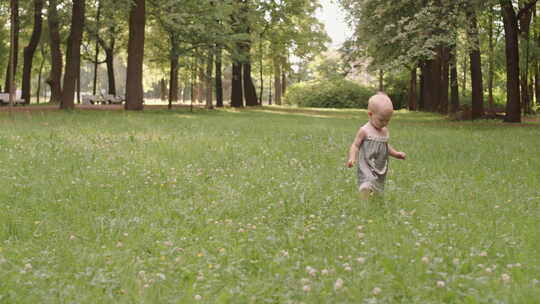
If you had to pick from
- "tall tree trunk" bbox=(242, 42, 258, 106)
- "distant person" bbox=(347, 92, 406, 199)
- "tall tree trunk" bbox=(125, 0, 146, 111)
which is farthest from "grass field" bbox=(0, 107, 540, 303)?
"tall tree trunk" bbox=(242, 42, 258, 106)

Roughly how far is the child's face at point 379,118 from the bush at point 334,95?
63667 millimetres

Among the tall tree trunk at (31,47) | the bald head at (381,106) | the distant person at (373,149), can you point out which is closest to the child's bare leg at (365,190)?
the distant person at (373,149)

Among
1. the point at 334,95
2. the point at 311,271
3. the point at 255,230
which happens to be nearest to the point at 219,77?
the point at 334,95

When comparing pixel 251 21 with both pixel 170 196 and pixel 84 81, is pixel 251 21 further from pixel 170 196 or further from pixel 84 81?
pixel 84 81

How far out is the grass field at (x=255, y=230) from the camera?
4.50m

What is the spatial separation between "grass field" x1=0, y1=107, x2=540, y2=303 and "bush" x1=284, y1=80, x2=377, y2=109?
196ft

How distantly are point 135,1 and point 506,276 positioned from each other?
28.6 meters

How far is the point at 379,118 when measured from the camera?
760 cm

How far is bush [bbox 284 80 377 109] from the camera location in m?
71.5

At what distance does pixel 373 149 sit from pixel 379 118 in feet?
1.32

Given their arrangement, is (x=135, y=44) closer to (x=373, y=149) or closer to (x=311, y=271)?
(x=373, y=149)

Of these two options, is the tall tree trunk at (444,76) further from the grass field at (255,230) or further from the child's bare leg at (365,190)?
the child's bare leg at (365,190)

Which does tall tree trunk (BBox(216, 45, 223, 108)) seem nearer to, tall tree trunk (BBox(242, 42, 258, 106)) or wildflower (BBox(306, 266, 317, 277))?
tall tree trunk (BBox(242, 42, 258, 106))

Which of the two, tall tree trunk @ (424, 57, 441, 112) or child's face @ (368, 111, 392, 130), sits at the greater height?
tall tree trunk @ (424, 57, 441, 112)
